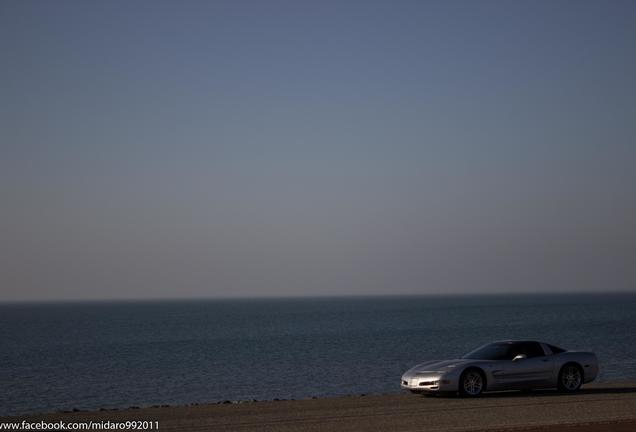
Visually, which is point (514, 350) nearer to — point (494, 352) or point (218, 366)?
point (494, 352)

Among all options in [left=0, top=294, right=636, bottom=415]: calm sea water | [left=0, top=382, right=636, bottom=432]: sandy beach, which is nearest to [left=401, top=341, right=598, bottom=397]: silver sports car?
[left=0, top=382, right=636, bottom=432]: sandy beach

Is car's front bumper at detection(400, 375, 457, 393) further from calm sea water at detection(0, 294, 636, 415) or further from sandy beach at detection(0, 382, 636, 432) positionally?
calm sea water at detection(0, 294, 636, 415)

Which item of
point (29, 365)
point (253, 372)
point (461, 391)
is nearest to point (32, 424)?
point (461, 391)

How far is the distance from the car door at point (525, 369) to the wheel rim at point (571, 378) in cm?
48

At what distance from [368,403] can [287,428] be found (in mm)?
3993

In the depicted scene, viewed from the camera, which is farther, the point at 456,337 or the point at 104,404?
the point at 456,337

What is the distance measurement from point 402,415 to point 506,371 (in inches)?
175

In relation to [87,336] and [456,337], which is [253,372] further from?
[87,336]

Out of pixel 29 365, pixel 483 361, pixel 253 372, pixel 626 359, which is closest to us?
pixel 483 361

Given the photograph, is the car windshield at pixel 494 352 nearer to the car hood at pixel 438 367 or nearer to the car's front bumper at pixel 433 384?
the car hood at pixel 438 367

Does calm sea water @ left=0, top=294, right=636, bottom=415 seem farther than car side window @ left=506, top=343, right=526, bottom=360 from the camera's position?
Yes

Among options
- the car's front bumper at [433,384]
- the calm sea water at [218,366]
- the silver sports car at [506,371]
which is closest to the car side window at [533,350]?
the silver sports car at [506,371]

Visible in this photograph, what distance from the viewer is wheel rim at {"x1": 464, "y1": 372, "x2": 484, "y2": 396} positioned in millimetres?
18203

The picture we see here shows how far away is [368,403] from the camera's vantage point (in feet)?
56.5
